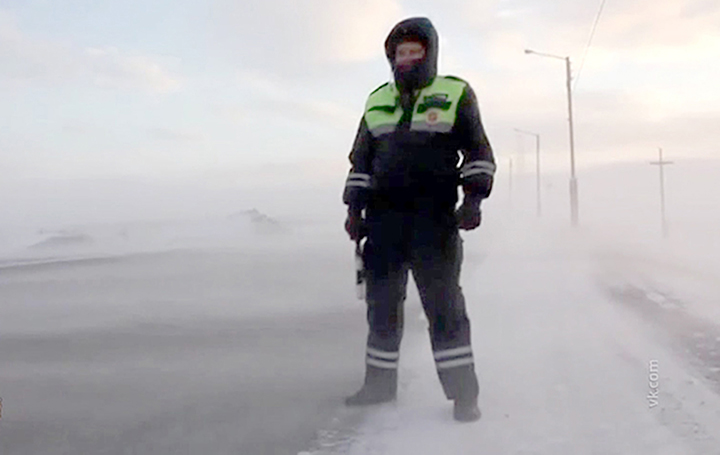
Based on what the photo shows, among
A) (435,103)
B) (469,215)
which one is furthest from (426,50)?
(469,215)

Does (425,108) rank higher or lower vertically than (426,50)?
lower

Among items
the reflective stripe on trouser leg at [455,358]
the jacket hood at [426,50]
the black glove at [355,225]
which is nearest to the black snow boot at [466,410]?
the reflective stripe on trouser leg at [455,358]

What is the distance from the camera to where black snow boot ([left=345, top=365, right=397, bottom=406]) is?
452 centimetres

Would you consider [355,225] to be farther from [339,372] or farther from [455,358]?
[339,372]

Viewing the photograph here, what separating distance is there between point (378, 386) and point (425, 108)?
4.86 ft

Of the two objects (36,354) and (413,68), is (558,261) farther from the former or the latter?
(413,68)

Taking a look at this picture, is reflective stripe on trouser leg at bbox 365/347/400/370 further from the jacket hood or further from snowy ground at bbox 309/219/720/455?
the jacket hood

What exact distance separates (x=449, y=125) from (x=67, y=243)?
2352 centimetres

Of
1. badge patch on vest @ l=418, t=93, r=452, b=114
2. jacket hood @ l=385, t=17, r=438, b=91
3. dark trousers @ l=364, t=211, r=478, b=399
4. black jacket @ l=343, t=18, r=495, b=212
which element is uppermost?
jacket hood @ l=385, t=17, r=438, b=91

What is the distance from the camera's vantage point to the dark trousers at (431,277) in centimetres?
427

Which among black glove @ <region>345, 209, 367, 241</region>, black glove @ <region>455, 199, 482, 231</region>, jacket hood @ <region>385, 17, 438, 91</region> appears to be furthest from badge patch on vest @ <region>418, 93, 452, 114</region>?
black glove @ <region>345, 209, 367, 241</region>

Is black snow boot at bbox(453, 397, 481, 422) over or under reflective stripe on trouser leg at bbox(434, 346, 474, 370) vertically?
under

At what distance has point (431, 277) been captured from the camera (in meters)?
4.30

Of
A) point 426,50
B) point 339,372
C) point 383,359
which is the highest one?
point 426,50
